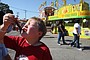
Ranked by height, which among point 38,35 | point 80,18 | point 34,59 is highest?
point 38,35

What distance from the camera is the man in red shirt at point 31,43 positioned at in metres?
2.83

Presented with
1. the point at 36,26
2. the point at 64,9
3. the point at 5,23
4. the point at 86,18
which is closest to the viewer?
the point at 5,23

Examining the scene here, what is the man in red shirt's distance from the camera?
9.30 ft

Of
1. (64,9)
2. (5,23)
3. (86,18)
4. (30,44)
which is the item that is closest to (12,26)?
(5,23)

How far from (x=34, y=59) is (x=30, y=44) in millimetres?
186

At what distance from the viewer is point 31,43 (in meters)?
2.90

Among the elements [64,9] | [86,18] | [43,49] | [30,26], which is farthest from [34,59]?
[64,9]

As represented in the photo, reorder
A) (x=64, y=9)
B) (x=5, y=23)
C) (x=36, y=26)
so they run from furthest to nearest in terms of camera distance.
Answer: (x=64, y=9), (x=36, y=26), (x=5, y=23)

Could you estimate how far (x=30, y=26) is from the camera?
2867 millimetres

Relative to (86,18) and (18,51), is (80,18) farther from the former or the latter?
(18,51)

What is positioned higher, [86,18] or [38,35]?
[38,35]

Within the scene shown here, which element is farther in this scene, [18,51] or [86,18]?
[86,18]

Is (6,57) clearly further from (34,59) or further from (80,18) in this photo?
(80,18)

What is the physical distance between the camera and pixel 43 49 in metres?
2.86
